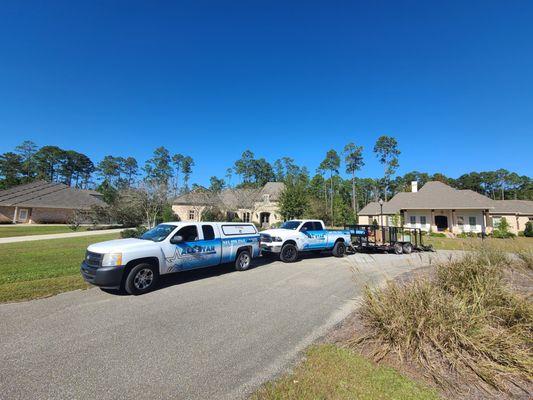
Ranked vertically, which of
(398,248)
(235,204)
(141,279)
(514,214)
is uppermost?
(235,204)

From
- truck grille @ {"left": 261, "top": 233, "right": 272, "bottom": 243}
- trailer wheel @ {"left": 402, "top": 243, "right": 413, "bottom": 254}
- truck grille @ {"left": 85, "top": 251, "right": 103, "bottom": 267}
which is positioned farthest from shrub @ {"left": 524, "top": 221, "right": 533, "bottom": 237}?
truck grille @ {"left": 85, "top": 251, "right": 103, "bottom": 267}

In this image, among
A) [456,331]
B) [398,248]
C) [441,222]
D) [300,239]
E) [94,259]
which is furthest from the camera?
[441,222]

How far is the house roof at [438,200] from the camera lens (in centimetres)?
2852

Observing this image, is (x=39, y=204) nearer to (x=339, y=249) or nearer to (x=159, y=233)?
(x=159, y=233)

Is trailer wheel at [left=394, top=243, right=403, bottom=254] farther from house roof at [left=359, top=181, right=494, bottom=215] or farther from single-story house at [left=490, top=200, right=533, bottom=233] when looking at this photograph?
single-story house at [left=490, top=200, right=533, bottom=233]

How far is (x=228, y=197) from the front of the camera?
125ft

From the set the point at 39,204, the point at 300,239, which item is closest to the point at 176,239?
the point at 300,239

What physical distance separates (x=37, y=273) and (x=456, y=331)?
1084 cm

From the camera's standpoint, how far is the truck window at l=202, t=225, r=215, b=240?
8.41 metres

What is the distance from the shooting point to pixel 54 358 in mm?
3533

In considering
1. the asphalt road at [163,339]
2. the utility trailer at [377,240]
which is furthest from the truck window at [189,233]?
the utility trailer at [377,240]

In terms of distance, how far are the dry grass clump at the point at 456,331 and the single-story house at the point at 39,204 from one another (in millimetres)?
34557

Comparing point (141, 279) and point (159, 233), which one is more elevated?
point (159, 233)

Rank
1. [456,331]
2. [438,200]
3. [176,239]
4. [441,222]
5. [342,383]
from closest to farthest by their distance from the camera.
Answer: [342,383], [456,331], [176,239], [441,222], [438,200]
